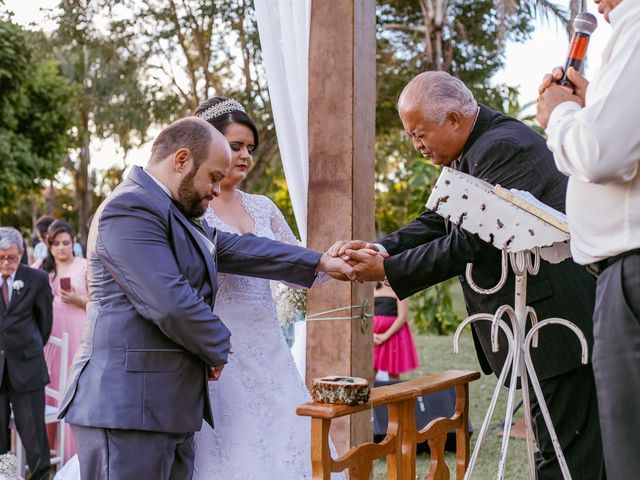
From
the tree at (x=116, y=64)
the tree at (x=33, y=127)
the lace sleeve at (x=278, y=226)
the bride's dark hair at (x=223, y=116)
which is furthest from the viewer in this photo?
the tree at (x=33, y=127)

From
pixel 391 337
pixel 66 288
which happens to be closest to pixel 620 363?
pixel 66 288

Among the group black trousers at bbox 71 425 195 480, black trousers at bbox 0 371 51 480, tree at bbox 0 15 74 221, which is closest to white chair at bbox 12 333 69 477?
black trousers at bbox 0 371 51 480

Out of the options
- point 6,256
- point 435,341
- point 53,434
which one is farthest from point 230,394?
point 435,341

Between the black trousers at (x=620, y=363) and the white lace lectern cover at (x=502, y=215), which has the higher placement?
the white lace lectern cover at (x=502, y=215)

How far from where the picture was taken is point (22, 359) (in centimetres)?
536

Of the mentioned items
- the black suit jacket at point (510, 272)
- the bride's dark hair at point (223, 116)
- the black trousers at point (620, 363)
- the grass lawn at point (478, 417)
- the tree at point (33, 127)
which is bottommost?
the grass lawn at point (478, 417)

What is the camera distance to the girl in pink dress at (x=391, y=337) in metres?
8.25

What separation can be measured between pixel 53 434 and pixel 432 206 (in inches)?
189

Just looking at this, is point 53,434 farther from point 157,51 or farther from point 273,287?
point 157,51

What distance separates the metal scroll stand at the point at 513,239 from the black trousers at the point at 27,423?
12.2ft

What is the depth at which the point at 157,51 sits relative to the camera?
15.1m

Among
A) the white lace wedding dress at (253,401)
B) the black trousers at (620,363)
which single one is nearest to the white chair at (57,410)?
the white lace wedding dress at (253,401)

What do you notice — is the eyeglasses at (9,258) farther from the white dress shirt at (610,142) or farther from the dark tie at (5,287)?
the white dress shirt at (610,142)

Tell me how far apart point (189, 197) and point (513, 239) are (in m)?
0.98
